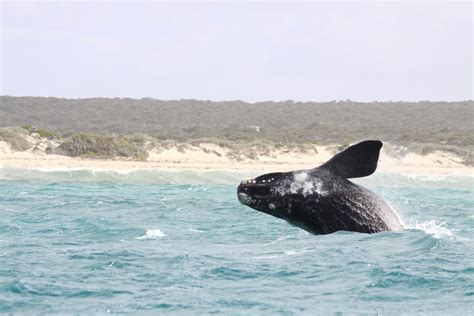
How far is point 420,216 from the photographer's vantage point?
844 inches

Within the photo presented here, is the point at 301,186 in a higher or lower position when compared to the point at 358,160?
lower

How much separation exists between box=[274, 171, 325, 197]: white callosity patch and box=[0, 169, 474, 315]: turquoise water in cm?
99

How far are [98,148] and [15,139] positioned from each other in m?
4.40

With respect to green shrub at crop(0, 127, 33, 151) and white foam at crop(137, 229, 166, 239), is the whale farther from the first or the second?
green shrub at crop(0, 127, 33, 151)

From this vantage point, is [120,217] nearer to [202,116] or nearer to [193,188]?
[193,188]

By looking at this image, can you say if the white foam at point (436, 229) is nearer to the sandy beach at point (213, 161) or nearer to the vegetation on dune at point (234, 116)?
the sandy beach at point (213, 161)

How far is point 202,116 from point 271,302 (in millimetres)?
89953

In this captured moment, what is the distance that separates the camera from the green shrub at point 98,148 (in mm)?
44188

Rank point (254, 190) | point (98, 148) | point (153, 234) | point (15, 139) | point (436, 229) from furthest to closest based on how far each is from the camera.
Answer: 1. point (15, 139)
2. point (98, 148)
3. point (153, 234)
4. point (436, 229)
5. point (254, 190)

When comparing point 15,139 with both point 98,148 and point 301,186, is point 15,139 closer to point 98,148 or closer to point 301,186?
point 98,148

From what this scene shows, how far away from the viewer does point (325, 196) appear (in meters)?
12.8

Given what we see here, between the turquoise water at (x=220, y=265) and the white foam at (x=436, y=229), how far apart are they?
67 mm

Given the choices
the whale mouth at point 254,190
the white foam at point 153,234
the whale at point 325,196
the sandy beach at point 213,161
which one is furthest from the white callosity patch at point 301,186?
the sandy beach at point 213,161

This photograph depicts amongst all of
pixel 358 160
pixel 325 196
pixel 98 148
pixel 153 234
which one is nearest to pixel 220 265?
pixel 325 196
